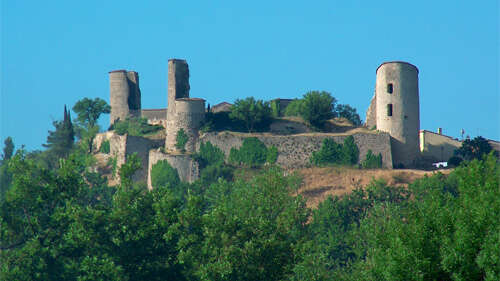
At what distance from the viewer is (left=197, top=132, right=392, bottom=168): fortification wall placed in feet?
199

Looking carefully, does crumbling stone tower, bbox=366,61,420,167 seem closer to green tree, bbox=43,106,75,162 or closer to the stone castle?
the stone castle

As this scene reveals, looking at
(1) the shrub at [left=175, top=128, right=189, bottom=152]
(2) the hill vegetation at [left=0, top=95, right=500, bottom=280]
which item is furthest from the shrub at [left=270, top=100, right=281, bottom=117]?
(2) the hill vegetation at [left=0, top=95, right=500, bottom=280]

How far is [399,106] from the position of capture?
60031 millimetres

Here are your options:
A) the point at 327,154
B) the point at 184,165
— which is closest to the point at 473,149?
the point at 327,154

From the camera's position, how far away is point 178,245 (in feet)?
127

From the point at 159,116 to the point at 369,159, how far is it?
1624 centimetres

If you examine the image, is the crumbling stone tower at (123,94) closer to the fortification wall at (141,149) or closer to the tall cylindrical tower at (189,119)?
the fortification wall at (141,149)

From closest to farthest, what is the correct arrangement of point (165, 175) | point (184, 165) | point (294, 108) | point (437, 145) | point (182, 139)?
point (165, 175)
point (184, 165)
point (182, 139)
point (437, 145)
point (294, 108)

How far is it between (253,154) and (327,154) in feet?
15.1

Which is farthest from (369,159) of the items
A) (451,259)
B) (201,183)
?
(451,259)

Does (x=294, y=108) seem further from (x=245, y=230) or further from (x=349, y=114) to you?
(x=245, y=230)

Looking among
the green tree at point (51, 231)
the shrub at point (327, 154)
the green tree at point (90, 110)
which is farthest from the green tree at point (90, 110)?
the green tree at point (51, 231)

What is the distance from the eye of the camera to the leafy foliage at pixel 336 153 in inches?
2398

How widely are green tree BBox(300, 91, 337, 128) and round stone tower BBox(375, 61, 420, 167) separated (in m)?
4.26
